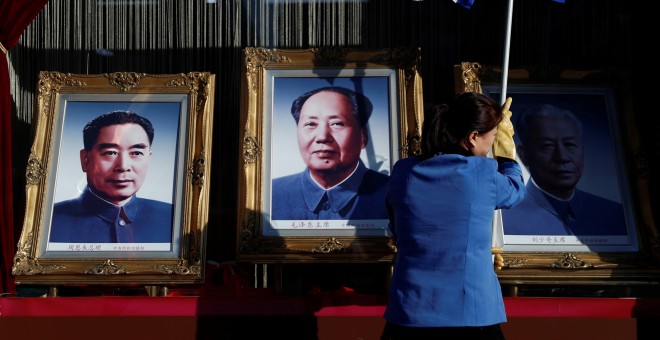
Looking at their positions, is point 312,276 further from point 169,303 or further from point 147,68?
point 147,68

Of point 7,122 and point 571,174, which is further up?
point 7,122

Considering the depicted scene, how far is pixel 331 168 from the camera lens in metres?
3.23

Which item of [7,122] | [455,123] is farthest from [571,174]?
[7,122]

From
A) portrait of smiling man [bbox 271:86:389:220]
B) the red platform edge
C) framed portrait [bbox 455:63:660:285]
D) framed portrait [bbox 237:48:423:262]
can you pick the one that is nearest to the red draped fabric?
the red platform edge

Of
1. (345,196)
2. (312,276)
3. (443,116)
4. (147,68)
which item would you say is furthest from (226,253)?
(443,116)

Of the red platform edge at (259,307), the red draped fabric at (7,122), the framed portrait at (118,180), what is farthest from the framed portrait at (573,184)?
the red draped fabric at (7,122)

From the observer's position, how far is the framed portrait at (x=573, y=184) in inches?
120

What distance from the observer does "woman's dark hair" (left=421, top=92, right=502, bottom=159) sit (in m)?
2.25

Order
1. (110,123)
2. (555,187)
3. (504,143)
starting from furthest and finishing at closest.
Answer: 1. (110,123)
2. (555,187)
3. (504,143)

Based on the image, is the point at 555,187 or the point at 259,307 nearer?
the point at 259,307

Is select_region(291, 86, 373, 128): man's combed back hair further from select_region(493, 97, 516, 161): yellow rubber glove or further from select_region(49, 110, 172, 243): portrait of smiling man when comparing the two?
select_region(493, 97, 516, 161): yellow rubber glove

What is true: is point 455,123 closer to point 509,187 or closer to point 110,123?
point 509,187

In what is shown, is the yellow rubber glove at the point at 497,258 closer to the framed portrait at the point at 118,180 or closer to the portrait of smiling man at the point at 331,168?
the portrait of smiling man at the point at 331,168

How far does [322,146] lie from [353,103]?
209 millimetres
